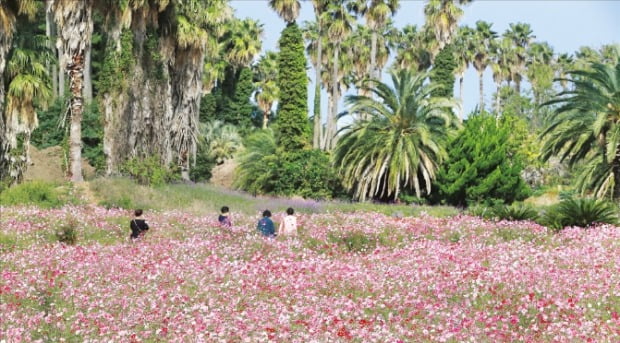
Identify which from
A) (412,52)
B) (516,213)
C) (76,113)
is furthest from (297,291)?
(412,52)

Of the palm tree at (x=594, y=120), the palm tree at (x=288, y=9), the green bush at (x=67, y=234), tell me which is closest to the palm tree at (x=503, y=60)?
the palm tree at (x=288, y=9)

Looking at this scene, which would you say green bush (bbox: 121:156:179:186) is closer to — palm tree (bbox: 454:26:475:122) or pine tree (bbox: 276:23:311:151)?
pine tree (bbox: 276:23:311:151)

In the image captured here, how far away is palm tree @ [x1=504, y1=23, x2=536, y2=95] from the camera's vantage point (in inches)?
3369

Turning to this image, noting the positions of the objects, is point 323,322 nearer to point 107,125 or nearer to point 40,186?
point 40,186

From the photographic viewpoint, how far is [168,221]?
20.5 m

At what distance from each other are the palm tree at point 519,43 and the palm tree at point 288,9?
43509 mm

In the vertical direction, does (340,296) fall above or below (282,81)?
below

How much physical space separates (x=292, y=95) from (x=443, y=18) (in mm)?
24875

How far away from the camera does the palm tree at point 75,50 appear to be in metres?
29.2

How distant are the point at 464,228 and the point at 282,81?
2497cm

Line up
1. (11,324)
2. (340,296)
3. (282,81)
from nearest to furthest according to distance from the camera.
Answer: (11,324), (340,296), (282,81)

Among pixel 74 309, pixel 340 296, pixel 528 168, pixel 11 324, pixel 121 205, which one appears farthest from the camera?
pixel 528 168

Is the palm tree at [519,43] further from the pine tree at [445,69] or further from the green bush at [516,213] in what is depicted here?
the green bush at [516,213]

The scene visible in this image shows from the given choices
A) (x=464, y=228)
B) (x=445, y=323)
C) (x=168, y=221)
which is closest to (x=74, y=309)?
(x=445, y=323)
